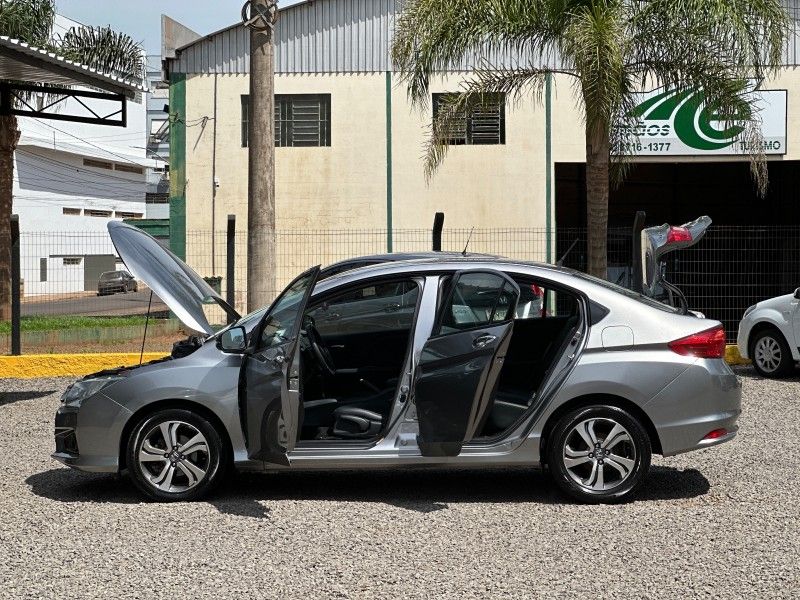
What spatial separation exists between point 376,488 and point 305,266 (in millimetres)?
15248

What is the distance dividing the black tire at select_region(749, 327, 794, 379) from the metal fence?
2675 millimetres

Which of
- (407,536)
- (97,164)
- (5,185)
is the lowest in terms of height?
(407,536)

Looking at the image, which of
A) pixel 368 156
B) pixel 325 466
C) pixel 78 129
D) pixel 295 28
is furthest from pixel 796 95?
pixel 78 129

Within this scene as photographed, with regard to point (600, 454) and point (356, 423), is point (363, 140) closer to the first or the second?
point (356, 423)

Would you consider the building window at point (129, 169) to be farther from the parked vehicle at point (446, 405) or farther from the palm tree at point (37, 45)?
the parked vehicle at point (446, 405)

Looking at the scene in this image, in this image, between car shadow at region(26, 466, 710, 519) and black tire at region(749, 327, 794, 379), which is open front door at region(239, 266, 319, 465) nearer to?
car shadow at region(26, 466, 710, 519)

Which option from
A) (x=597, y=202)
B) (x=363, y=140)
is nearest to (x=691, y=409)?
(x=597, y=202)

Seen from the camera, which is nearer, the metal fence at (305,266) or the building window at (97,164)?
the metal fence at (305,266)

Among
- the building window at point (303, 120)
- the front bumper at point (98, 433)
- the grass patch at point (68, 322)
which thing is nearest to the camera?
the front bumper at point (98, 433)

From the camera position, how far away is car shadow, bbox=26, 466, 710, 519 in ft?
Result: 24.7

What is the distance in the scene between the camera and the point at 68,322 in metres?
20.0

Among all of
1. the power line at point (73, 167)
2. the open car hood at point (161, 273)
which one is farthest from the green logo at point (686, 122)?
the power line at point (73, 167)

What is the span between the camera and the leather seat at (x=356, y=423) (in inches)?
286

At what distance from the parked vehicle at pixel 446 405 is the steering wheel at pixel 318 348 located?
351 millimetres
